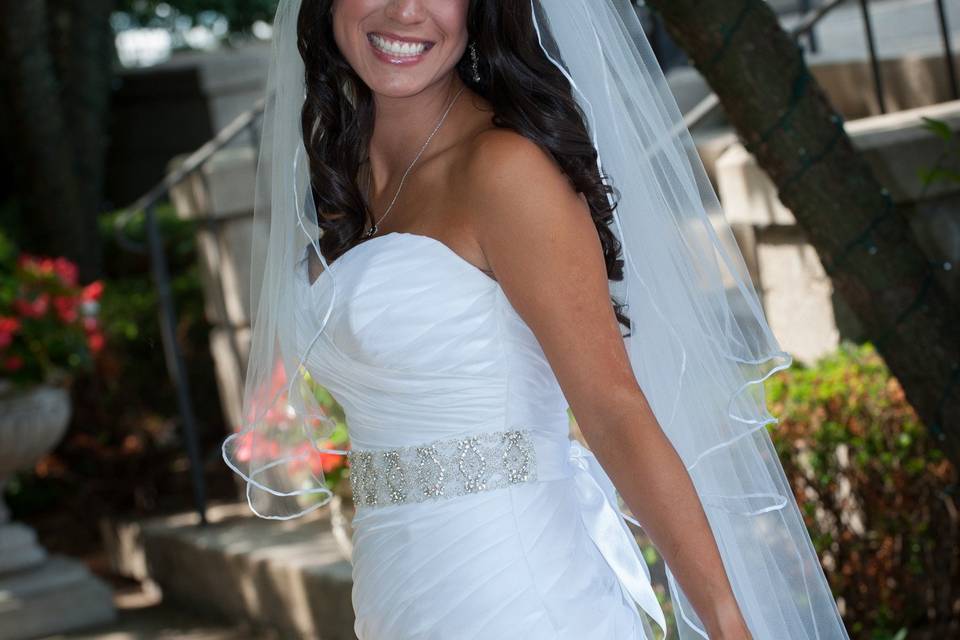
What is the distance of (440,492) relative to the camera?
212 centimetres

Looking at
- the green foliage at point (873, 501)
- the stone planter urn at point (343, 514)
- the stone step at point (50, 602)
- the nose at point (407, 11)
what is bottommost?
the stone step at point (50, 602)

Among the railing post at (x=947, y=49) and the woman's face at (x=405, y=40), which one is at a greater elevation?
the woman's face at (x=405, y=40)

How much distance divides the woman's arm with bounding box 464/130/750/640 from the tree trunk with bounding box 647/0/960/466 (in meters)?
1.16

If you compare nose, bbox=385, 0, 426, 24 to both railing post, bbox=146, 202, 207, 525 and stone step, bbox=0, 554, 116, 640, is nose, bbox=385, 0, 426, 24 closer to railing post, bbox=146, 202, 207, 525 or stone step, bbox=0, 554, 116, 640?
railing post, bbox=146, 202, 207, 525

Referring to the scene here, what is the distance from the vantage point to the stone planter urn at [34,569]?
6180 millimetres

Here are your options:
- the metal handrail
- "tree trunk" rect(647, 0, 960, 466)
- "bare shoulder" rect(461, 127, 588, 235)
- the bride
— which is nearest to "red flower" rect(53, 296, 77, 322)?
the metal handrail

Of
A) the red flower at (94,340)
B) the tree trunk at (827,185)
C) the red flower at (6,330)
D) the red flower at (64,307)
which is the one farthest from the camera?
the red flower at (94,340)

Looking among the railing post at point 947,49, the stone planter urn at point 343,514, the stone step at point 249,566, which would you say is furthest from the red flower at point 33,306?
the railing post at point 947,49

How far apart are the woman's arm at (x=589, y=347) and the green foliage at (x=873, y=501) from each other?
186cm

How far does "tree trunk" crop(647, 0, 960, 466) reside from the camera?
3.00m

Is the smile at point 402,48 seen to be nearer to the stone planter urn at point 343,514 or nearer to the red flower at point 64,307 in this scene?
the stone planter urn at point 343,514

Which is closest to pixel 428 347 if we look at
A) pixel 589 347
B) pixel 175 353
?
pixel 589 347

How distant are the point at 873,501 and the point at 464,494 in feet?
6.36

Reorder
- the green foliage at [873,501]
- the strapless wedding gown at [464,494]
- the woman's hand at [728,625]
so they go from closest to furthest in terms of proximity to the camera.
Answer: the woman's hand at [728,625]
the strapless wedding gown at [464,494]
the green foliage at [873,501]
